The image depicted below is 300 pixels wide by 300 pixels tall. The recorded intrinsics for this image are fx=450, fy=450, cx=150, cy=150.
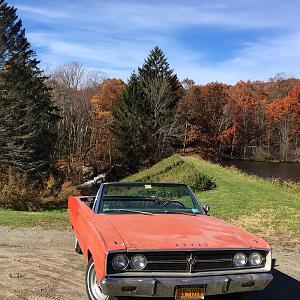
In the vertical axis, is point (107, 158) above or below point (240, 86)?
below

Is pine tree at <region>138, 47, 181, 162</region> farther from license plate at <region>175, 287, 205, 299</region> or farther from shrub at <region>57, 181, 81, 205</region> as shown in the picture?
license plate at <region>175, 287, 205, 299</region>

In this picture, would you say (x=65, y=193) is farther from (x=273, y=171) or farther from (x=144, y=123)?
(x=273, y=171)

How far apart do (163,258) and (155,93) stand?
2149 inches

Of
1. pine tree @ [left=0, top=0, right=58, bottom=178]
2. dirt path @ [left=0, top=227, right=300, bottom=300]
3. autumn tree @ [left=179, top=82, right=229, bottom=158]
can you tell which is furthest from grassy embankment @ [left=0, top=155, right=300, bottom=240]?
autumn tree @ [left=179, top=82, right=229, bottom=158]

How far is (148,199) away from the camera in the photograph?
7.22m

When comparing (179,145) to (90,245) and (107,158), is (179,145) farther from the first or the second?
(90,245)

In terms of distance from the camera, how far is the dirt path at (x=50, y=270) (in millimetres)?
6027

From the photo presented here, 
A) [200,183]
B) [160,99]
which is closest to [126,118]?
[160,99]

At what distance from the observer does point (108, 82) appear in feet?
277

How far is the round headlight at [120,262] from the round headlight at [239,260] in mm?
1301

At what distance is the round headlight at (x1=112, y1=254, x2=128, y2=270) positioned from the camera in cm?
500

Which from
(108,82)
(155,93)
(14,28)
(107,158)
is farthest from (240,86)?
(14,28)

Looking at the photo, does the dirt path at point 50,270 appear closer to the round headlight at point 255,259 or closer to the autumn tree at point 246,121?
the round headlight at point 255,259

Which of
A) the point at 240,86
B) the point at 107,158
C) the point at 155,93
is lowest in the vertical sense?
the point at 107,158
